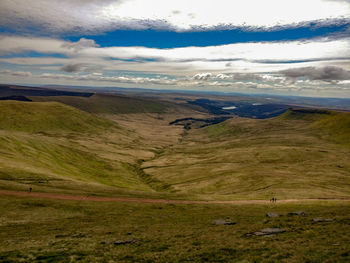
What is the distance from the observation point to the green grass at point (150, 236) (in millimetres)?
33844

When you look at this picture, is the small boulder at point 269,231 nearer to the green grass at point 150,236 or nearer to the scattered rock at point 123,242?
the green grass at point 150,236

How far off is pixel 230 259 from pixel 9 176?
97.1 metres

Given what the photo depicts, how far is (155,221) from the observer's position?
59875 mm

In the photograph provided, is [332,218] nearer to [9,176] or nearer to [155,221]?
[155,221]

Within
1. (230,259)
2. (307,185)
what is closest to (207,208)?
(230,259)

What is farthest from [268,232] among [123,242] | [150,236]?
[123,242]

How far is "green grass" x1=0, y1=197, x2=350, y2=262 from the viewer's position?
33.8m

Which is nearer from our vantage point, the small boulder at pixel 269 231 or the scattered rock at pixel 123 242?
the scattered rock at pixel 123 242

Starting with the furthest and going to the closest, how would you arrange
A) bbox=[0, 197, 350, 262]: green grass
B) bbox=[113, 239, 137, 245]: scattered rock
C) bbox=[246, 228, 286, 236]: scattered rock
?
1. bbox=[246, 228, 286, 236]: scattered rock
2. bbox=[113, 239, 137, 245]: scattered rock
3. bbox=[0, 197, 350, 262]: green grass

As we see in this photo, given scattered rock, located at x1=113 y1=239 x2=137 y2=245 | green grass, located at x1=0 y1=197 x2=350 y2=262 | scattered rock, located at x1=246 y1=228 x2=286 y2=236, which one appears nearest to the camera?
green grass, located at x1=0 y1=197 x2=350 y2=262

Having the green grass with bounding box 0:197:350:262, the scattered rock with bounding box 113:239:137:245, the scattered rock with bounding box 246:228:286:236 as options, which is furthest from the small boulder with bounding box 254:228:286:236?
the scattered rock with bounding box 113:239:137:245

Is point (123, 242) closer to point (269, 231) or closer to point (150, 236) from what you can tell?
point (150, 236)

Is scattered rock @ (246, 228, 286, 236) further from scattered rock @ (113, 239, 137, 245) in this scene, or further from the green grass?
scattered rock @ (113, 239, 137, 245)

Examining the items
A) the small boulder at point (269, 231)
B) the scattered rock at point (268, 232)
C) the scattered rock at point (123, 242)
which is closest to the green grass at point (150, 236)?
the scattered rock at point (123, 242)
